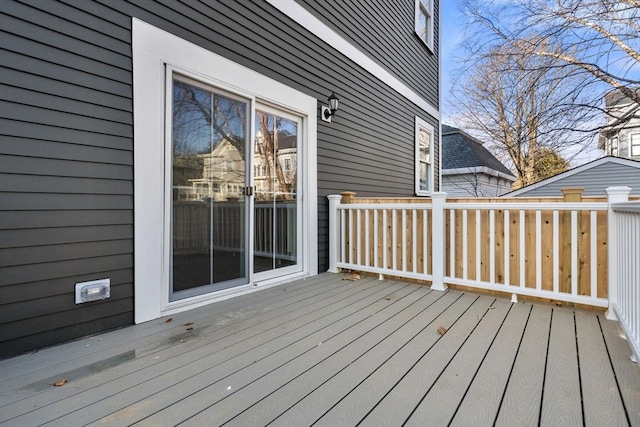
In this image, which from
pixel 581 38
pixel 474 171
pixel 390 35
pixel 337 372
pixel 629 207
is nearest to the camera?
pixel 337 372

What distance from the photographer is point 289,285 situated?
11.8ft

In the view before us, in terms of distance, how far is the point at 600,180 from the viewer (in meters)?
9.20

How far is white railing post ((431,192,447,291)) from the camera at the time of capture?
134 inches

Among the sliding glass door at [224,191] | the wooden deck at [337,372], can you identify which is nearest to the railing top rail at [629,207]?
the wooden deck at [337,372]

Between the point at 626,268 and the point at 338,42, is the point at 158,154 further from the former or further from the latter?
the point at 626,268

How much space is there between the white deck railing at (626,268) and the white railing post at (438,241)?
132 cm

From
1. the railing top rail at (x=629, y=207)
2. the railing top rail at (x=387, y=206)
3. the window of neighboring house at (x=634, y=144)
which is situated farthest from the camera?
the window of neighboring house at (x=634, y=144)

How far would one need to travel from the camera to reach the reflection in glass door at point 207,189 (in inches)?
108

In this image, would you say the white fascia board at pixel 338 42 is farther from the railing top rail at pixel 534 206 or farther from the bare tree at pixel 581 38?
the railing top rail at pixel 534 206

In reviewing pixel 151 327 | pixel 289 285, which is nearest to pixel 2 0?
pixel 151 327

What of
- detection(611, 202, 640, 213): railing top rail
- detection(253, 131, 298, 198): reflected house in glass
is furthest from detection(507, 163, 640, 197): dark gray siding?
detection(253, 131, 298, 198): reflected house in glass

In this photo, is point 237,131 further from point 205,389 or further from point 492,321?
point 492,321

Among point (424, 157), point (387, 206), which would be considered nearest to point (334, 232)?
point (387, 206)

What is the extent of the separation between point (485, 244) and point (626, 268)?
120cm
